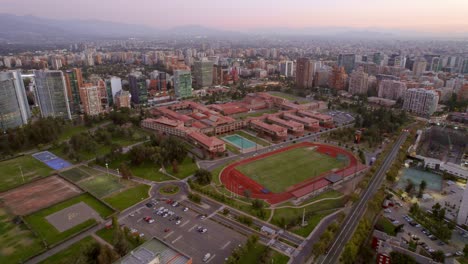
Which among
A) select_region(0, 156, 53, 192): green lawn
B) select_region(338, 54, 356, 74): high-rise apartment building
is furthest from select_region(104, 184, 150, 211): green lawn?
select_region(338, 54, 356, 74): high-rise apartment building

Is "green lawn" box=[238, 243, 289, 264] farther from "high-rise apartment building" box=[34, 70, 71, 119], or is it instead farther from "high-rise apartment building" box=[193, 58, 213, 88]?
"high-rise apartment building" box=[193, 58, 213, 88]

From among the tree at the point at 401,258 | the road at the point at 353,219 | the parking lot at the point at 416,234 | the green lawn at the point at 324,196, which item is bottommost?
the parking lot at the point at 416,234

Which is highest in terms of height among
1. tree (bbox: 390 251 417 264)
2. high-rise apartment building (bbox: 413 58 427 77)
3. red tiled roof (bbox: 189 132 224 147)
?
high-rise apartment building (bbox: 413 58 427 77)

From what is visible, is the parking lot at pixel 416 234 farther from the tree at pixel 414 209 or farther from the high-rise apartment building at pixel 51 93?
the high-rise apartment building at pixel 51 93

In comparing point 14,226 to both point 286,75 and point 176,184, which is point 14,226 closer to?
point 176,184

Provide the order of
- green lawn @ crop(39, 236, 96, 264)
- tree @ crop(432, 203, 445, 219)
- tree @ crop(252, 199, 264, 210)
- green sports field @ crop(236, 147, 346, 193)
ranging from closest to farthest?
green lawn @ crop(39, 236, 96, 264), tree @ crop(432, 203, 445, 219), tree @ crop(252, 199, 264, 210), green sports field @ crop(236, 147, 346, 193)

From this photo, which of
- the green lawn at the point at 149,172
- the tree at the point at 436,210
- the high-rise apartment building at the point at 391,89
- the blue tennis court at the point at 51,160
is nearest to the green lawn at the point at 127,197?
the green lawn at the point at 149,172

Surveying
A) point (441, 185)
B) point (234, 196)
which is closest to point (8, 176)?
point (234, 196)
